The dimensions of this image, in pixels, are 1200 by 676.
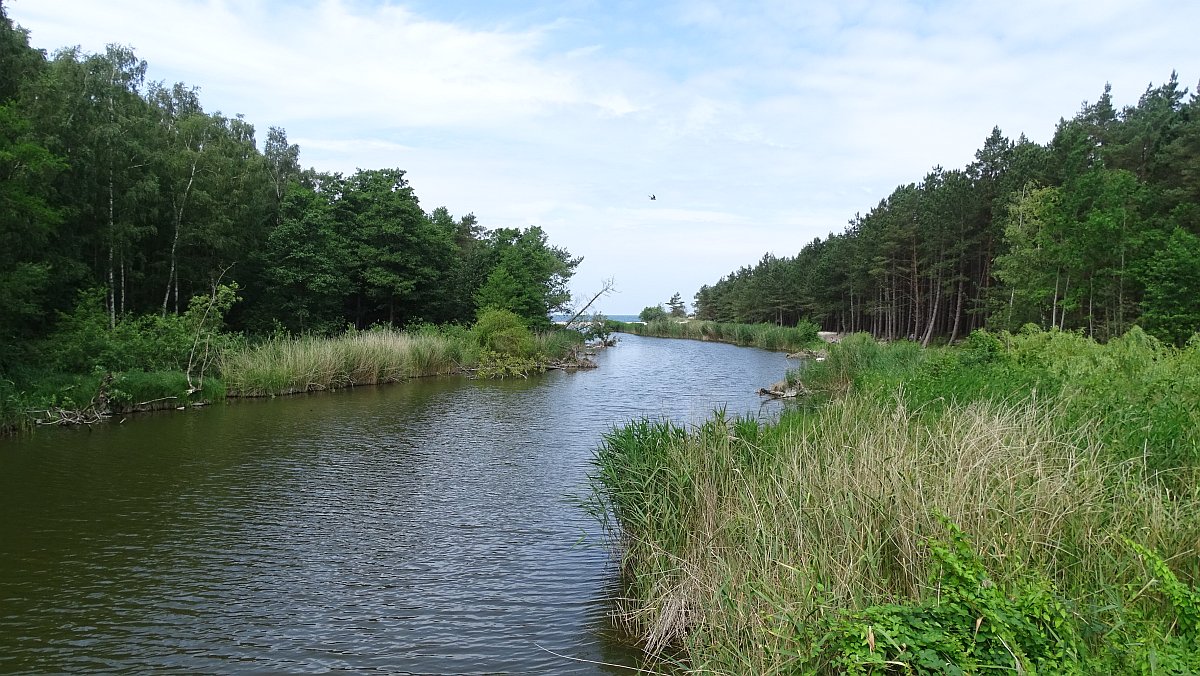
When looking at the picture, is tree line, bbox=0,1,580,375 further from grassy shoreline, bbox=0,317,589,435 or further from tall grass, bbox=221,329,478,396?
tall grass, bbox=221,329,478,396

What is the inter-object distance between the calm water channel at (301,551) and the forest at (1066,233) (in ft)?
78.7

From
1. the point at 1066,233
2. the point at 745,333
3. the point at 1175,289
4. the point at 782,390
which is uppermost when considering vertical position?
the point at 1066,233

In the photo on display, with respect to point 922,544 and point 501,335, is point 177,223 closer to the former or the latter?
point 501,335

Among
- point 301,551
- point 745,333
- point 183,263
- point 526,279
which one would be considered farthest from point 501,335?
point 745,333

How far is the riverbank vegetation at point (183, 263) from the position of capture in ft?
56.3

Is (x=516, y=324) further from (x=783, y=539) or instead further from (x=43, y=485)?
(x=783, y=539)

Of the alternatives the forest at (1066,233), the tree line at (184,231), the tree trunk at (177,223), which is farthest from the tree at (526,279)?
the forest at (1066,233)

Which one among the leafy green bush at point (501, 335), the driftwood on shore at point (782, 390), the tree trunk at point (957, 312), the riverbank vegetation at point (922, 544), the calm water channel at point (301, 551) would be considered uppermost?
the tree trunk at point (957, 312)

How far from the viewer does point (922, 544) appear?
14.7 feet

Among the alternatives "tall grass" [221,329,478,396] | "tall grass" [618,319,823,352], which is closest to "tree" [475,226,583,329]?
"tall grass" [221,329,478,396]

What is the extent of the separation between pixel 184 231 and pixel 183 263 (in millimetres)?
1774

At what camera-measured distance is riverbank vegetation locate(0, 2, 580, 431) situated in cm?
1716

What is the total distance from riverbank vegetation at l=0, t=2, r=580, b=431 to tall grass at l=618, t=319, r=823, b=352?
24331 mm

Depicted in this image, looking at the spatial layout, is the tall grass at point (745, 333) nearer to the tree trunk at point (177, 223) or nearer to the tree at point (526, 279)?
the tree at point (526, 279)
